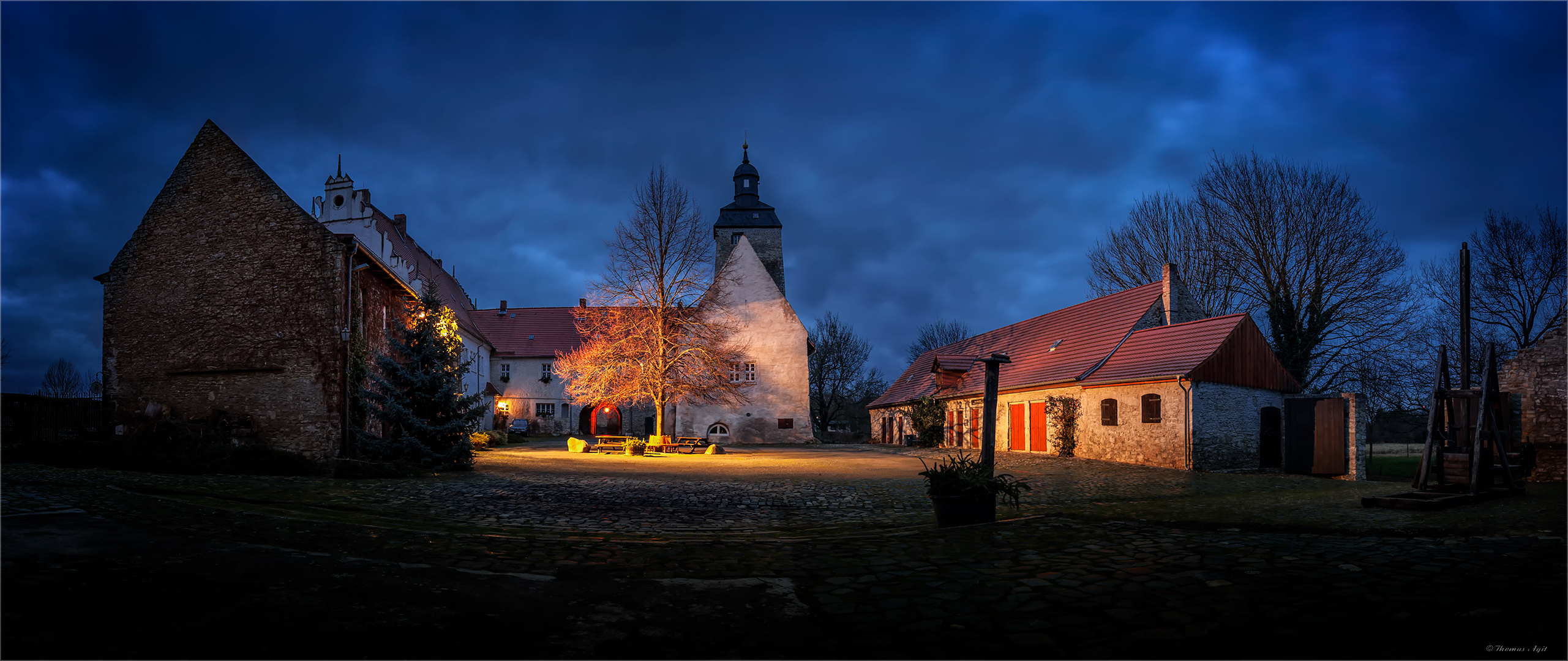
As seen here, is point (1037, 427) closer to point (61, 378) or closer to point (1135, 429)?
point (1135, 429)

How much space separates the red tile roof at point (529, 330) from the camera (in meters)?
48.2

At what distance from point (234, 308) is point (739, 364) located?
62.1 feet

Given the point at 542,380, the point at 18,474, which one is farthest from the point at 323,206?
the point at 18,474

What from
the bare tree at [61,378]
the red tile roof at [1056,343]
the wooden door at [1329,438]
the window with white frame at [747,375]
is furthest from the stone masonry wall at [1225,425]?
the bare tree at [61,378]

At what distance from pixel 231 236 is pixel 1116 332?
86.0 ft

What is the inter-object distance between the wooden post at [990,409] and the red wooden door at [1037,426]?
17.7 metres

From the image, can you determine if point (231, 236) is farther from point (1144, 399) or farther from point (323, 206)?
point (1144, 399)

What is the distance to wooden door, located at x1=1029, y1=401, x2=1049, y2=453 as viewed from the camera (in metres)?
27.7

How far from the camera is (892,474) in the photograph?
1828 cm

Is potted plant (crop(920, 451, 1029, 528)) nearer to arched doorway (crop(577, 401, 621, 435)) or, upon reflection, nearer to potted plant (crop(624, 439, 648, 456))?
potted plant (crop(624, 439, 648, 456))

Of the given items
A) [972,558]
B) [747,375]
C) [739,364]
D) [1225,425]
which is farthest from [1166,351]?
[747,375]

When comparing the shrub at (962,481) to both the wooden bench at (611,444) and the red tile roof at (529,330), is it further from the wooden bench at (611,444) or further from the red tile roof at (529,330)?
the red tile roof at (529,330)

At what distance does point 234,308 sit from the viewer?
60.1 ft

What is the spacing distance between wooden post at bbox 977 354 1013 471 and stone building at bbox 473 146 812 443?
21724 mm
